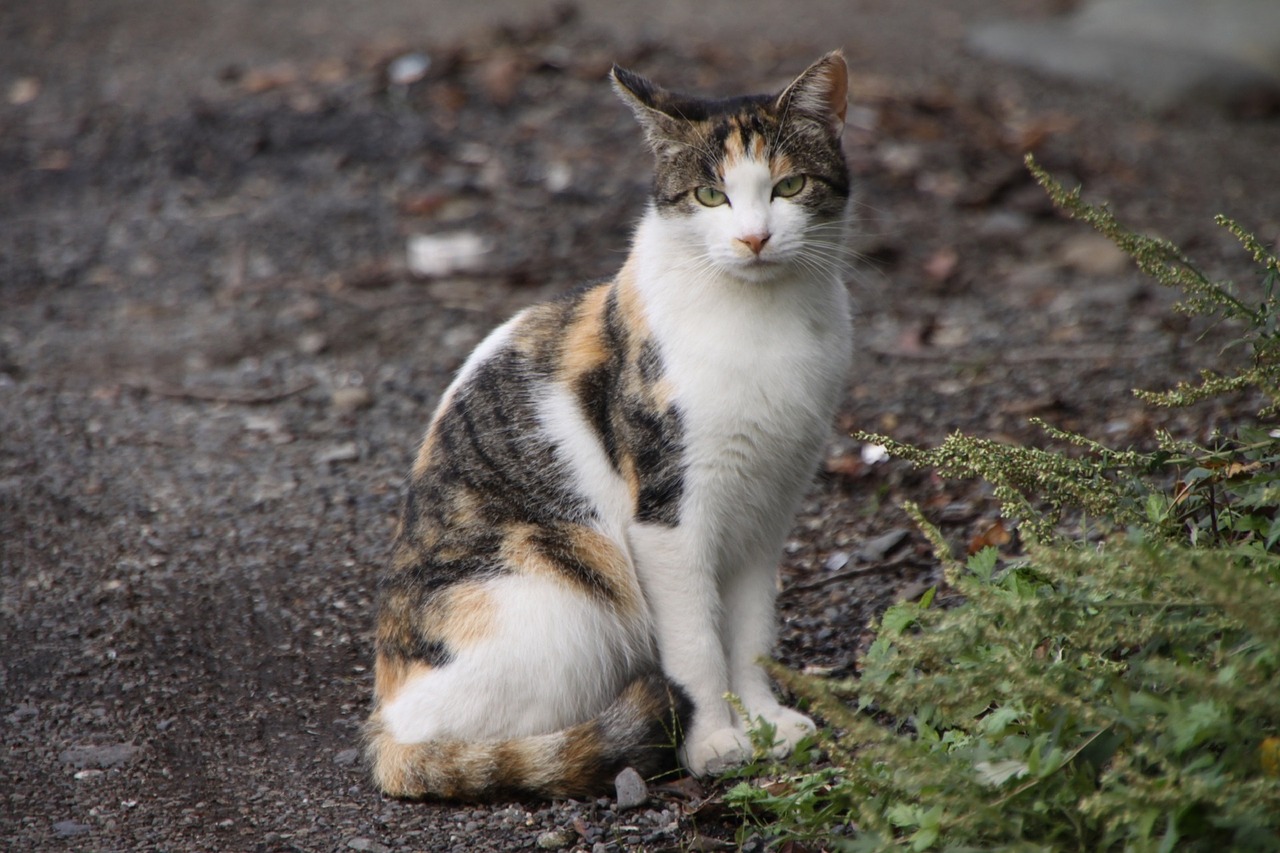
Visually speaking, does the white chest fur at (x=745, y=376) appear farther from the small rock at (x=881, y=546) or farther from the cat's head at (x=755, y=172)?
the small rock at (x=881, y=546)

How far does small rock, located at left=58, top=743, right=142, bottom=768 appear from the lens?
117 inches

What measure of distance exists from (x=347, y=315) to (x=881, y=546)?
3218 mm

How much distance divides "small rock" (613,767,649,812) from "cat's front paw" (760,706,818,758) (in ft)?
1.03

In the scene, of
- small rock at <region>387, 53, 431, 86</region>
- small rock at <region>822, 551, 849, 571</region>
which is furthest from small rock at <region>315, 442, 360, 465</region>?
small rock at <region>387, 53, 431, 86</region>

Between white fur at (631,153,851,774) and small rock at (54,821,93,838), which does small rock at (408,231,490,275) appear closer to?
white fur at (631,153,851,774)

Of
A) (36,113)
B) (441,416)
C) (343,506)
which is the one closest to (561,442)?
(441,416)

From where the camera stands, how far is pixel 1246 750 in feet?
6.23

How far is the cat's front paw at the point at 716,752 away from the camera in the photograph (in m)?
2.85

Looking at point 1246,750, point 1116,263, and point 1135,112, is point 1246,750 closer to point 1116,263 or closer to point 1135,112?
point 1116,263

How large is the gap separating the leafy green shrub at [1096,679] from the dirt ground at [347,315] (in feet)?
1.87

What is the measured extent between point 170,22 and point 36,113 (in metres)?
2.09

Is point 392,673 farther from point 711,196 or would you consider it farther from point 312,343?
point 312,343

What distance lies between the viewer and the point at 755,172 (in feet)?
9.50

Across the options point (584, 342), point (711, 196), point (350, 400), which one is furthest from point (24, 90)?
point (711, 196)
